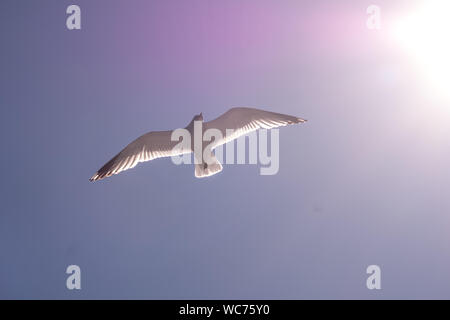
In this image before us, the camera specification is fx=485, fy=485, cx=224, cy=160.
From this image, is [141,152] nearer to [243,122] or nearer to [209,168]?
[209,168]

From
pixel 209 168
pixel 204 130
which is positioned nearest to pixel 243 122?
pixel 204 130

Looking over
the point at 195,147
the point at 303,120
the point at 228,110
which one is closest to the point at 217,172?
the point at 195,147

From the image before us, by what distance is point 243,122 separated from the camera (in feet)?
23.8

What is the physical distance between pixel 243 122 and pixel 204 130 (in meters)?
0.60

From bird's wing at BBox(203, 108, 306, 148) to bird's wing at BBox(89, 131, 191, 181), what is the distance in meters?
0.60


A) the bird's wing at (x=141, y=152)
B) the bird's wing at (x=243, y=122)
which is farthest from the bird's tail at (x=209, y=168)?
the bird's wing at (x=141, y=152)

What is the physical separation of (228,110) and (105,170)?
81.9 inches

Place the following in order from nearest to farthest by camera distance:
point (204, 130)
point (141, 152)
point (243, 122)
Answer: point (204, 130) → point (243, 122) → point (141, 152)

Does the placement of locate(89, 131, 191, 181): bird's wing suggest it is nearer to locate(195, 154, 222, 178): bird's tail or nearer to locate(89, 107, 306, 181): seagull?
locate(89, 107, 306, 181): seagull

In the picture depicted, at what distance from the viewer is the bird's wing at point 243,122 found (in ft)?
23.5

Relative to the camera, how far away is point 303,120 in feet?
24.1

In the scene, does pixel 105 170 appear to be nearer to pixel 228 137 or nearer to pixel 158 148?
pixel 158 148

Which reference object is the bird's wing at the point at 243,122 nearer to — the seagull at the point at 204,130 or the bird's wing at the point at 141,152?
the seagull at the point at 204,130

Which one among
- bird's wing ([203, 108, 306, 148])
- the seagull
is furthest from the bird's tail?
bird's wing ([203, 108, 306, 148])
